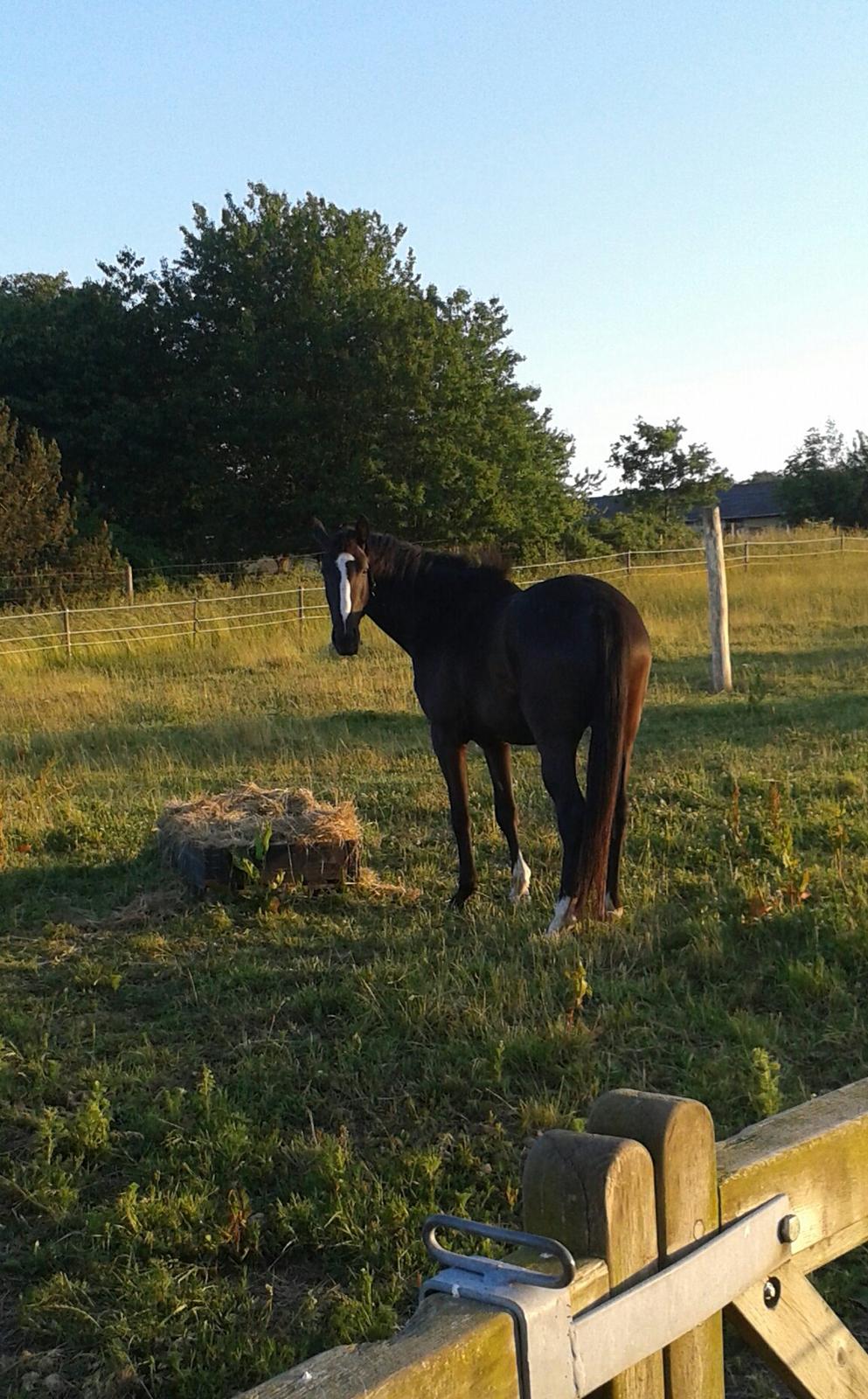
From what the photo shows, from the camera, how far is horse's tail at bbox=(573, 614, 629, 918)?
494 cm

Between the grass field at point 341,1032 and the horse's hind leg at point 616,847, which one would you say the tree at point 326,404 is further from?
the horse's hind leg at point 616,847

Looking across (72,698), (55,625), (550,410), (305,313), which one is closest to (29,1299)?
(72,698)

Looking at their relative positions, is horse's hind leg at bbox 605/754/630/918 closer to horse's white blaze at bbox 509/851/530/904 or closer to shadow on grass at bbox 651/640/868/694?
horse's white blaze at bbox 509/851/530/904

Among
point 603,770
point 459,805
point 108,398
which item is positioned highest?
point 108,398

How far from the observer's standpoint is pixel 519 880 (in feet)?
19.2

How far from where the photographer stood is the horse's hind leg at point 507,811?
585 cm

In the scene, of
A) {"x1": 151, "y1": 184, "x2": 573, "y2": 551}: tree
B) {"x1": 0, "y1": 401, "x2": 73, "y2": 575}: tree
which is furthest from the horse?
{"x1": 151, "y1": 184, "x2": 573, "y2": 551}: tree

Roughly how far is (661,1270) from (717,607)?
1099cm

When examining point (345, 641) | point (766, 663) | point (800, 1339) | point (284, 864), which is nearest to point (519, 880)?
point (284, 864)

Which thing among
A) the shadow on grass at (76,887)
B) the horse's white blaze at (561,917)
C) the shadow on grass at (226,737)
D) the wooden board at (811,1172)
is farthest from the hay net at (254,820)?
the wooden board at (811,1172)

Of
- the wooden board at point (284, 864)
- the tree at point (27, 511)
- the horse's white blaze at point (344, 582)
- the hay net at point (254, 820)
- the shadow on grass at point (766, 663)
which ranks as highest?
the tree at point (27, 511)

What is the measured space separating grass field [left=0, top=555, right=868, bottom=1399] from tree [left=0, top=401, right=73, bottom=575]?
13574 millimetres

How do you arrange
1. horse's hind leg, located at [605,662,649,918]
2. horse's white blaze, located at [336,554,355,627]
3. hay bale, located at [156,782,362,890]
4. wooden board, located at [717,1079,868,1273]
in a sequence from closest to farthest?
wooden board, located at [717,1079,868,1273] < horse's hind leg, located at [605,662,649,918] < hay bale, located at [156,782,362,890] < horse's white blaze, located at [336,554,355,627]

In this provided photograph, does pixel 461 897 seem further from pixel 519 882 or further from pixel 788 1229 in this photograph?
pixel 788 1229
